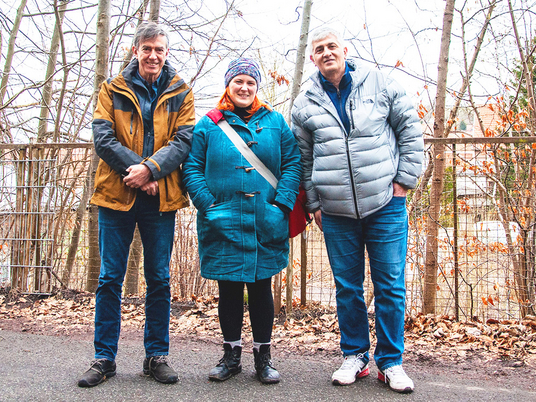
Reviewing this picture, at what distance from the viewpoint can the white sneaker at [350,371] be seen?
2797 mm

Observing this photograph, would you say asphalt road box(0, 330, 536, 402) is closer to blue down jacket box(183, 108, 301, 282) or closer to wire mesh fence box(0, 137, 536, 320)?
blue down jacket box(183, 108, 301, 282)

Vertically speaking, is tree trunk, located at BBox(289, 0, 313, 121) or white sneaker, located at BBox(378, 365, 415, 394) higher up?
tree trunk, located at BBox(289, 0, 313, 121)

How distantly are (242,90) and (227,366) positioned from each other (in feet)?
5.92

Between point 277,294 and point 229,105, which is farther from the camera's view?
point 277,294

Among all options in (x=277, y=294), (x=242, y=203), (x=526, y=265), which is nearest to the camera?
(x=242, y=203)

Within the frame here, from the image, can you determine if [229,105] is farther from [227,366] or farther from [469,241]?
[469,241]

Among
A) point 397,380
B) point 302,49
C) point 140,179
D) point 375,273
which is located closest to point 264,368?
point 397,380

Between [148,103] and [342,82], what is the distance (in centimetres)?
129

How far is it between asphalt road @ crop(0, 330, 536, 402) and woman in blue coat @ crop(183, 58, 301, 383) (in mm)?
158

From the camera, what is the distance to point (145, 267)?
116 inches

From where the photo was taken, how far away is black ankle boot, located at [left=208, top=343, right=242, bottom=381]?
2864mm

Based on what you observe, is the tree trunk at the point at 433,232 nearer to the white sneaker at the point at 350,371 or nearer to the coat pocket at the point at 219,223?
the white sneaker at the point at 350,371

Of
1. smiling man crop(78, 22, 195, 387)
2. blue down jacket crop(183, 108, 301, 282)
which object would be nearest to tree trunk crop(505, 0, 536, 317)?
blue down jacket crop(183, 108, 301, 282)

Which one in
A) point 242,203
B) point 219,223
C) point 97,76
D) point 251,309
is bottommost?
point 251,309
